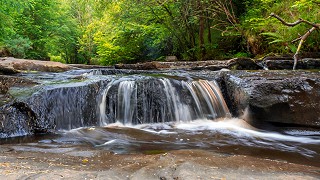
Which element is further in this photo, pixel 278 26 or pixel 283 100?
pixel 278 26

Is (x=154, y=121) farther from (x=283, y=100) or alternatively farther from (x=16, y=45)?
(x=16, y=45)

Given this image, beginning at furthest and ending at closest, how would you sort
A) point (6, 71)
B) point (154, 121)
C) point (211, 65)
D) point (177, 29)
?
1. point (177, 29)
2. point (211, 65)
3. point (6, 71)
4. point (154, 121)

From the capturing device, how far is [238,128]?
186 inches

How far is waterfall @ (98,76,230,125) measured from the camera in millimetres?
5301

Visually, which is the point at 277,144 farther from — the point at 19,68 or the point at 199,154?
the point at 19,68

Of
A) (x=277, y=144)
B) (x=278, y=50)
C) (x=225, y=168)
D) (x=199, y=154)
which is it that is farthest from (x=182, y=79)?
(x=278, y=50)

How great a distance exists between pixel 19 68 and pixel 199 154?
851 cm

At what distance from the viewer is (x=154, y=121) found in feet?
17.4

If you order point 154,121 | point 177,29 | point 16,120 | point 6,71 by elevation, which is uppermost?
point 177,29

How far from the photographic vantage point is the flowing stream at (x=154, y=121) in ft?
11.9

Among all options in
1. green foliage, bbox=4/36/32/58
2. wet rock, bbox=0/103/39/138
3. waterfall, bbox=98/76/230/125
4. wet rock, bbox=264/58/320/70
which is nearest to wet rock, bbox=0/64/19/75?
wet rock, bbox=0/103/39/138

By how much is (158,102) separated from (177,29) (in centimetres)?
797

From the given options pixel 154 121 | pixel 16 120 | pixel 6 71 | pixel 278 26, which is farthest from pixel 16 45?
pixel 278 26

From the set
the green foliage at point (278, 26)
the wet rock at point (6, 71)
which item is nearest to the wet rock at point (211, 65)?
the green foliage at point (278, 26)
